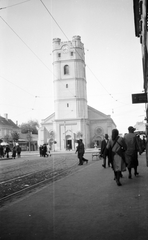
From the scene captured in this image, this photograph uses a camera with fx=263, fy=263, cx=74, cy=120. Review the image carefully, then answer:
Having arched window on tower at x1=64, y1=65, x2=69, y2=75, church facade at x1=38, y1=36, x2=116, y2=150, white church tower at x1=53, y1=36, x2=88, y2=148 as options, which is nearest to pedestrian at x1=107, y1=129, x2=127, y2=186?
church facade at x1=38, y1=36, x2=116, y2=150

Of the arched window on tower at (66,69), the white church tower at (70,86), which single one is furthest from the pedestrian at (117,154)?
the arched window on tower at (66,69)

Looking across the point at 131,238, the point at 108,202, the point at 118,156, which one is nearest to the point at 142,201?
the point at 108,202

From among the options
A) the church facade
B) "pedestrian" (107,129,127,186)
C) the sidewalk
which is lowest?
the sidewalk

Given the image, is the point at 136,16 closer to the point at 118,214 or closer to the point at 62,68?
the point at 118,214

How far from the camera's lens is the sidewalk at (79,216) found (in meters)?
3.72

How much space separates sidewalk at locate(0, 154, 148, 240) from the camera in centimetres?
372

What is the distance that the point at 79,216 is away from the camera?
4.54 metres

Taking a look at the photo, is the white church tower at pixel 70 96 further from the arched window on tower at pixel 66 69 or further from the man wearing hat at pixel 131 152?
the man wearing hat at pixel 131 152

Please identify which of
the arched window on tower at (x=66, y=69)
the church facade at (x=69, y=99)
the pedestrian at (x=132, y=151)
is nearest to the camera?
the pedestrian at (x=132, y=151)

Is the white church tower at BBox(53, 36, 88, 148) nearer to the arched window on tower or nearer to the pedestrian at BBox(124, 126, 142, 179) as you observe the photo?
the arched window on tower

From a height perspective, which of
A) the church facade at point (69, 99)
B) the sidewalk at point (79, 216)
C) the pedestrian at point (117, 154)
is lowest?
the sidewalk at point (79, 216)

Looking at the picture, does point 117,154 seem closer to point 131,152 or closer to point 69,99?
point 131,152

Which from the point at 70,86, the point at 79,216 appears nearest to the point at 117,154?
the point at 79,216

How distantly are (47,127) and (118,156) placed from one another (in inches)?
2284
